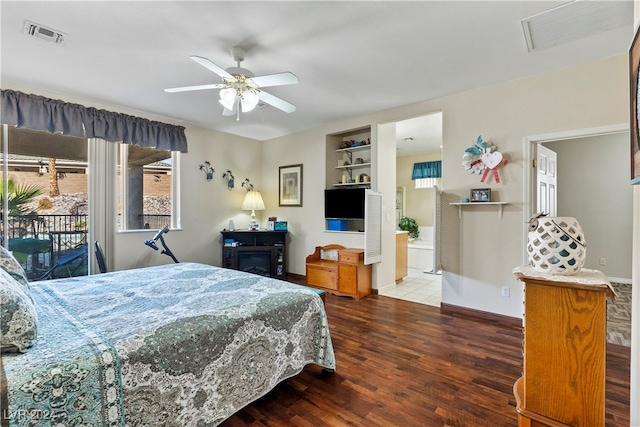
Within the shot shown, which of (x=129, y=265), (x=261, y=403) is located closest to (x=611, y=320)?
(x=261, y=403)

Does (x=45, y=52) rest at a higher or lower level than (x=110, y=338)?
higher

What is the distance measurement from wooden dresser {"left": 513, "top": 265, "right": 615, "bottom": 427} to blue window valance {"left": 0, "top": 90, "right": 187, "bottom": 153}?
178 inches

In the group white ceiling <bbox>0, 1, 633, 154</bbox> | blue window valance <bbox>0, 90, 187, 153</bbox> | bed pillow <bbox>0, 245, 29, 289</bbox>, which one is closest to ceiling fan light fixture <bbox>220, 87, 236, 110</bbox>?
white ceiling <bbox>0, 1, 633, 154</bbox>

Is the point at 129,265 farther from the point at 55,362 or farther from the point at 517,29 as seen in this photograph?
the point at 517,29

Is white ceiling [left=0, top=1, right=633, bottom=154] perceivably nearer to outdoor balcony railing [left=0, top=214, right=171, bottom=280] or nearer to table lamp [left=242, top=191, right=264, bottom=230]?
outdoor balcony railing [left=0, top=214, right=171, bottom=280]

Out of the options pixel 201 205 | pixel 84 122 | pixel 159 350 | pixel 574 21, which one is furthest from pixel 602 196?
pixel 84 122

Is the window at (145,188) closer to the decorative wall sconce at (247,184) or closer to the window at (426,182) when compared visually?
the decorative wall sconce at (247,184)

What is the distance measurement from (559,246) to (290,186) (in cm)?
429

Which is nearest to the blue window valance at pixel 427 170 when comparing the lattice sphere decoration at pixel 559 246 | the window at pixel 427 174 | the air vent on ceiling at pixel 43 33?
the window at pixel 427 174

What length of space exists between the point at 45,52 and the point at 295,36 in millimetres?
2226

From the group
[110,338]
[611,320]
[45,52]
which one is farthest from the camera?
[611,320]

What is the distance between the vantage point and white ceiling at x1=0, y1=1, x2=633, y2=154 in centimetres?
202

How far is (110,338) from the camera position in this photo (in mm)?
1269

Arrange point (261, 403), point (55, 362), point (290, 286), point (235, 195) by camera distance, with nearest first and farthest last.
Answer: point (55, 362)
point (261, 403)
point (290, 286)
point (235, 195)
